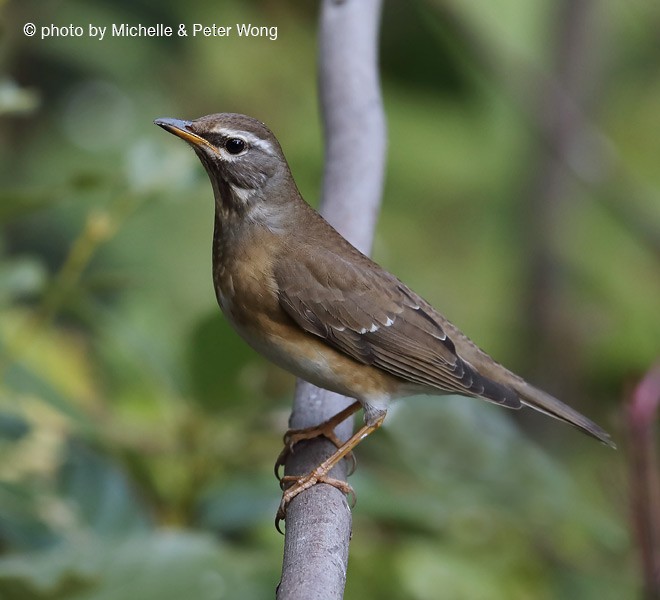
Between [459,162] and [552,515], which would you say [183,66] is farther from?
[552,515]

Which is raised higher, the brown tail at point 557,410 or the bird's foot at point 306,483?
the brown tail at point 557,410

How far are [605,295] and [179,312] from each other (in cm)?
338

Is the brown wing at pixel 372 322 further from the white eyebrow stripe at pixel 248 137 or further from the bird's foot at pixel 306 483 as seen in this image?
the bird's foot at pixel 306 483

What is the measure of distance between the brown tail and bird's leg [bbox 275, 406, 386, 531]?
0.58 metres

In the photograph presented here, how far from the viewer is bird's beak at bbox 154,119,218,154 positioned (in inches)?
143

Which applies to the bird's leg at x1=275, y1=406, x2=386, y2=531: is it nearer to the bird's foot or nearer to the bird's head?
the bird's foot

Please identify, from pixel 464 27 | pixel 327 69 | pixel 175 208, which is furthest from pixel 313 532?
pixel 175 208

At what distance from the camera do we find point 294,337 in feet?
12.6

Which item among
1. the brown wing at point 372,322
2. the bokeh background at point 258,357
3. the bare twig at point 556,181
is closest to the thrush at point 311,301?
the brown wing at point 372,322

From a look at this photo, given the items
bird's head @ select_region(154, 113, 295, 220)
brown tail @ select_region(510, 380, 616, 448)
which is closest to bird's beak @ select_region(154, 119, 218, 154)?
bird's head @ select_region(154, 113, 295, 220)

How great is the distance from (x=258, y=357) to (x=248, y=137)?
849 millimetres

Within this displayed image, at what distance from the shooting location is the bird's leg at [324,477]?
3.32 metres

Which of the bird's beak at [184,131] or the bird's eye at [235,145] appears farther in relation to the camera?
the bird's eye at [235,145]

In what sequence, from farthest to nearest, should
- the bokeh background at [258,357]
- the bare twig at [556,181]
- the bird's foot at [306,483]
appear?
the bare twig at [556,181]
the bokeh background at [258,357]
the bird's foot at [306,483]
